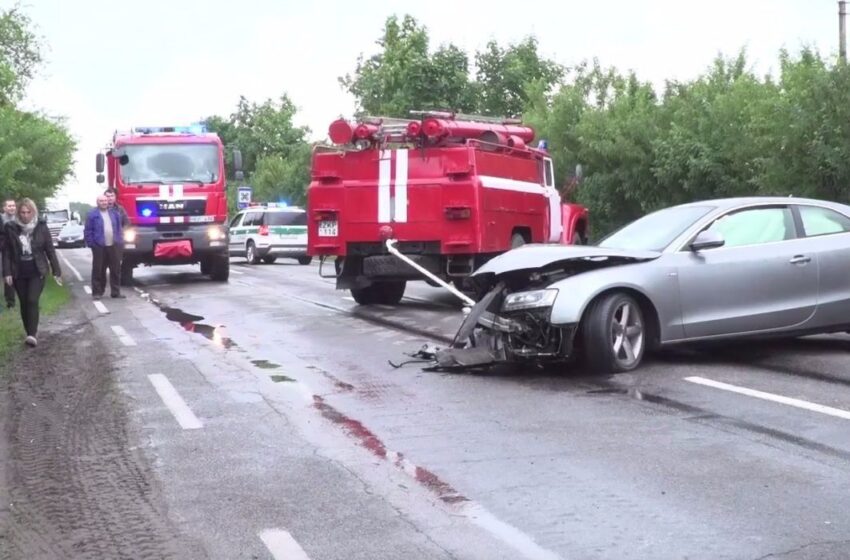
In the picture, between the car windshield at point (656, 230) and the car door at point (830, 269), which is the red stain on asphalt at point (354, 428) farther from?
the car door at point (830, 269)

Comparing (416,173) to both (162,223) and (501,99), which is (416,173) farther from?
(501,99)

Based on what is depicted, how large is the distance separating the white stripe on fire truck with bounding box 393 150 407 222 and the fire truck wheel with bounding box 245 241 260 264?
68.1ft

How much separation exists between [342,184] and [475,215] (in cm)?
211

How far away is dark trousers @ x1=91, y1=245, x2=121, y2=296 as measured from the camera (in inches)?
883

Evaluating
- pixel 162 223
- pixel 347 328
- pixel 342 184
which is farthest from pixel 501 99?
pixel 347 328

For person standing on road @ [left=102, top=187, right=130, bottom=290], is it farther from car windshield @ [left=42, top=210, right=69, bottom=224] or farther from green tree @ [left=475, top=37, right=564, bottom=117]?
car windshield @ [left=42, top=210, right=69, bottom=224]

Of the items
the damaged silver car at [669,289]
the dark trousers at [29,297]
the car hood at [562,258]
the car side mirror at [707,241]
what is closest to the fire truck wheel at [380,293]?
the dark trousers at [29,297]

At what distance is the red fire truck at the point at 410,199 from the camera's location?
1755 cm

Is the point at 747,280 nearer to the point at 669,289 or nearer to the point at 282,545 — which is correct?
the point at 669,289

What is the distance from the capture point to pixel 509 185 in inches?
736

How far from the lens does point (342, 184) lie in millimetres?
18250

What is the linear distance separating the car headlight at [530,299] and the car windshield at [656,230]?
4.09 feet

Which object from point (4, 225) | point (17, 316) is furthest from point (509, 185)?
point (4, 225)

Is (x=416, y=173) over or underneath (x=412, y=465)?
over
